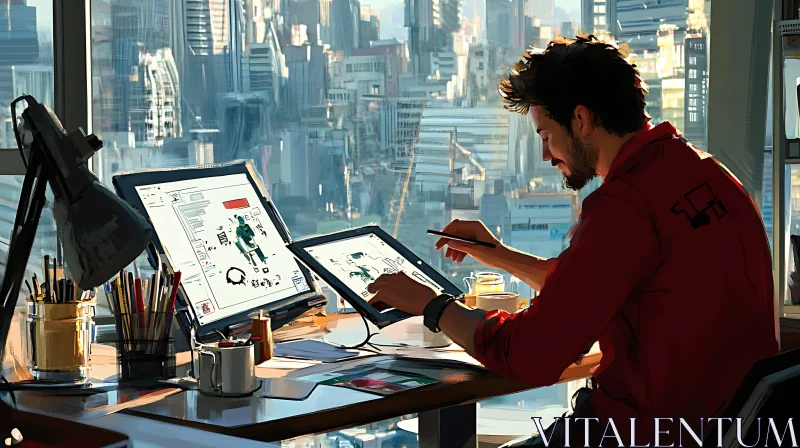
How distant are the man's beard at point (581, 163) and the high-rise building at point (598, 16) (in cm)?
125

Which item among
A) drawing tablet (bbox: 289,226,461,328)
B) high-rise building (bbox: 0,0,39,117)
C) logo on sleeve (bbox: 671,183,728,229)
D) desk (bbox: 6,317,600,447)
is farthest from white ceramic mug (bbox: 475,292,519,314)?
high-rise building (bbox: 0,0,39,117)

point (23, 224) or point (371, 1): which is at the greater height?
point (371, 1)

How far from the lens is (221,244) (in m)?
2.04

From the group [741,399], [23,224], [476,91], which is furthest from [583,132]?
[476,91]

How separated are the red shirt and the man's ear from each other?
21cm

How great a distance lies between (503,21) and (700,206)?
5.14ft

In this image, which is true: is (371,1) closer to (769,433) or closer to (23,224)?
(23,224)

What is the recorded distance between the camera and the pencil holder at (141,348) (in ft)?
5.63

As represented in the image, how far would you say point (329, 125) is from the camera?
297 centimetres

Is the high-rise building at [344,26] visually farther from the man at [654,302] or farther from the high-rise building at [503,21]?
the man at [654,302]

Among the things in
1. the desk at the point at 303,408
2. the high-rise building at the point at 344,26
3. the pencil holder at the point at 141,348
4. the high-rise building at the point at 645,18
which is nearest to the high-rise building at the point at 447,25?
the high-rise building at the point at 344,26

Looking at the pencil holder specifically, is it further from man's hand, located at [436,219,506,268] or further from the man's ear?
the man's ear

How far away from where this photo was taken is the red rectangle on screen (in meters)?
2.10

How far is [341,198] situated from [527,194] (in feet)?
2.00
